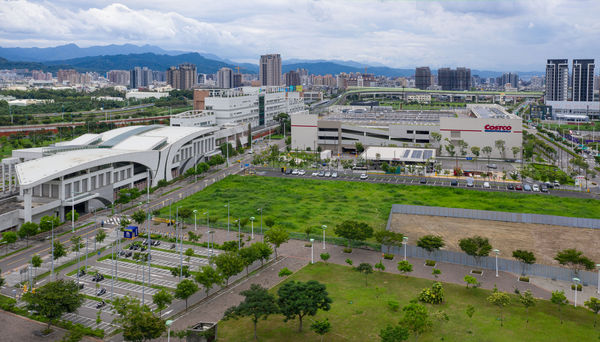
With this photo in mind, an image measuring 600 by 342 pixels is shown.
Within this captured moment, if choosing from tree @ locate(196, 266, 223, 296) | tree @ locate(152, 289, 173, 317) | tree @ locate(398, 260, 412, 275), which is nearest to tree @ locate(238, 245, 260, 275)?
tree @ locate(196, 266, 223, 296)

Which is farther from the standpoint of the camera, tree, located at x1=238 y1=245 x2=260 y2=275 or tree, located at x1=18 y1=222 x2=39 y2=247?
tree, located at x1=18 y1=222 x2=39 y2=247

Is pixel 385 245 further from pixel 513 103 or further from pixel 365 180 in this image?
pixel 513 103

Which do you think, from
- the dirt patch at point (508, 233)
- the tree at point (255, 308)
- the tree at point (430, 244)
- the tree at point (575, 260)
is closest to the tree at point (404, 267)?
the tree at point (430, 244)

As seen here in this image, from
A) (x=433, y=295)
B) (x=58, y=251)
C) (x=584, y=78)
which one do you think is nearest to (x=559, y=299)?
(x=433, y=295)

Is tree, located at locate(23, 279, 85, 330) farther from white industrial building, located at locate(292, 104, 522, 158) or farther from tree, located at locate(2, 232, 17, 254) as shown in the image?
white industrial building, located at locate(292, 104, 522, 158)

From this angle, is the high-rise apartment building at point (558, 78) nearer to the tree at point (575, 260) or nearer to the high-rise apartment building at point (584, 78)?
the high-rise apartment building at point (584, 78)

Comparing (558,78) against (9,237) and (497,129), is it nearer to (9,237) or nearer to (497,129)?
(497,129)

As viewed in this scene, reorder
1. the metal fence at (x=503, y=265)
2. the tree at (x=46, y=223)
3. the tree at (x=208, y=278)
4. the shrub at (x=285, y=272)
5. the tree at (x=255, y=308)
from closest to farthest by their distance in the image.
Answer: the tree at (x=255, y=308), the tree at (x=208, y=278), the metal fence at (x=503, y=265), the shrub at (x=285, y=272), the tree at (x=46, y=223)
